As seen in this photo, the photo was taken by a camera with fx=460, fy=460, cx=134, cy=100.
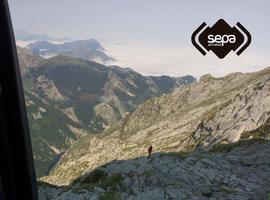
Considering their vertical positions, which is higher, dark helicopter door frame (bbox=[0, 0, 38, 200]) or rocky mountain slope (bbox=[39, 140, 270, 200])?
dark helicopter door frame (bbox=[0, 0, 38, 200])

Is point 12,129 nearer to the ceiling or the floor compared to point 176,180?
nearer to the ceiling

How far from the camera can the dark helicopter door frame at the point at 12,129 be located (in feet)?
12.4

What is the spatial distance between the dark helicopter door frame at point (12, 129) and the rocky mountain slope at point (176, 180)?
25953 millimetres

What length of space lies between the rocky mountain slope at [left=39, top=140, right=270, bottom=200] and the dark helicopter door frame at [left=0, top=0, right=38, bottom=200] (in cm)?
2595

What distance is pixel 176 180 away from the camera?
35.4 meters

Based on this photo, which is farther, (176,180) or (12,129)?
(176,180)

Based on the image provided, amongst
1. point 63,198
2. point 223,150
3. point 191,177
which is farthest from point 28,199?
point 223,150

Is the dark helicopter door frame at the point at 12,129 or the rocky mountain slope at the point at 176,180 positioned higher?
the dark helicopter door frame at the point at 12,129

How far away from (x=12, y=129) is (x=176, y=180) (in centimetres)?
3234

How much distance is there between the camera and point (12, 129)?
3.93 meters

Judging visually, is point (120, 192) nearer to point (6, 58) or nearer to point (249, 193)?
point (249, 193)

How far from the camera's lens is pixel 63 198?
1176 inches

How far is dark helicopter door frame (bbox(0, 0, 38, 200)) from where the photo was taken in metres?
3.78

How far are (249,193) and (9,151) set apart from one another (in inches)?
1160
